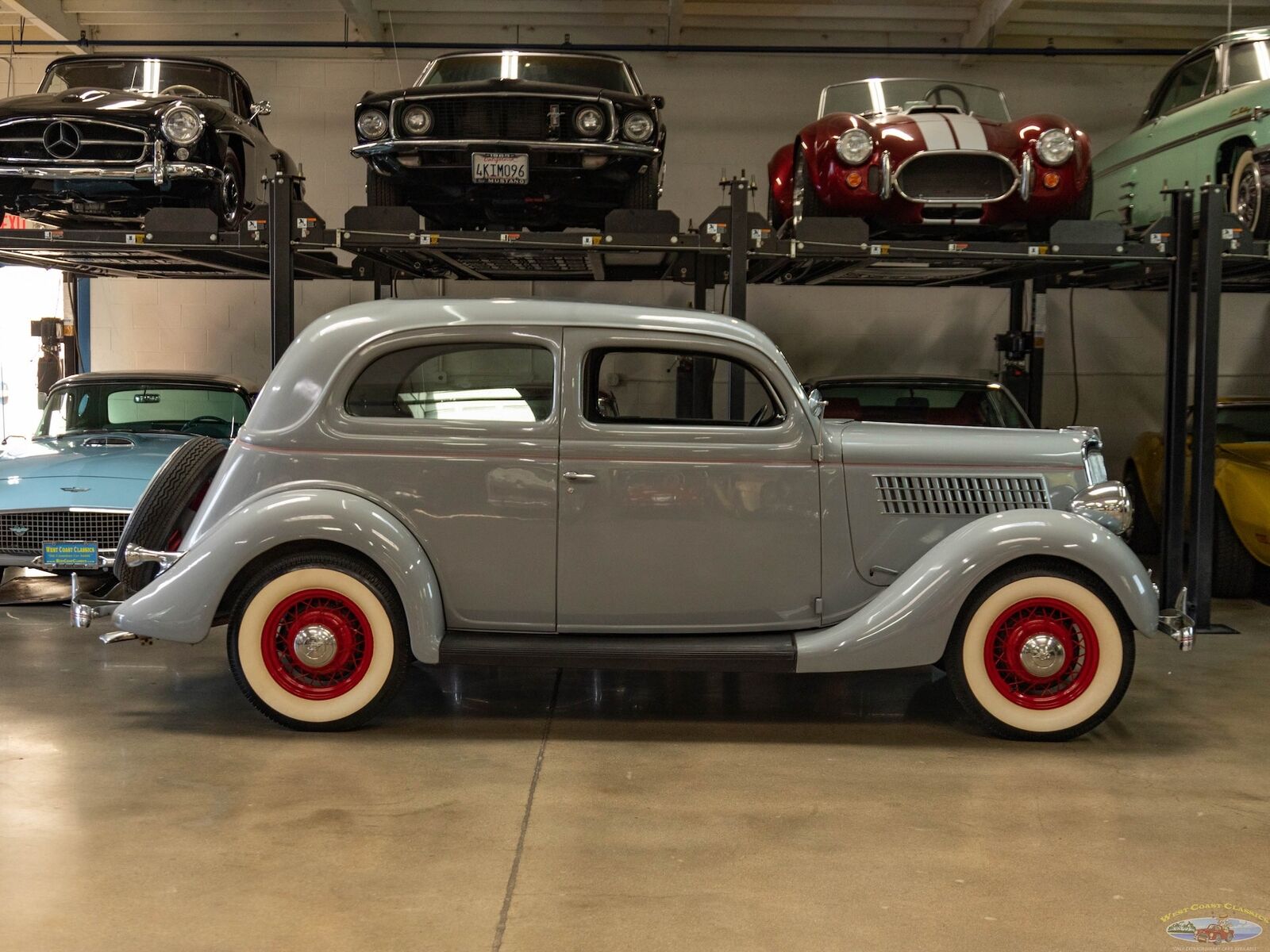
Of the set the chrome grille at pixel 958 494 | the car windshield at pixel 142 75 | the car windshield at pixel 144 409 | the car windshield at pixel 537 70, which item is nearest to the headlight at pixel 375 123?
the car windshield at pixel 537 70

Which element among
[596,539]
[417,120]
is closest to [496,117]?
[417,120]

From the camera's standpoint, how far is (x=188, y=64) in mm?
8141

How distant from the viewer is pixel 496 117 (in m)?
6.61

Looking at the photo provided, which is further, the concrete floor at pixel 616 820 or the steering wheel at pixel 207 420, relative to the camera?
the steering wheel at pixel 207 420

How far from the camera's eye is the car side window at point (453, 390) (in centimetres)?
446

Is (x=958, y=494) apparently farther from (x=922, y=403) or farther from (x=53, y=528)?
(x=53, y=528)

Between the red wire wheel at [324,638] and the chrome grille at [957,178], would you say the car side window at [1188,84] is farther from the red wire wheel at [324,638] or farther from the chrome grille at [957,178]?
the red wire wheel at [324,638]

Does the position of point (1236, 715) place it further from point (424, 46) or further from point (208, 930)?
point (424, 46)

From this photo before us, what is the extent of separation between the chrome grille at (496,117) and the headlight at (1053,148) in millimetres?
2681

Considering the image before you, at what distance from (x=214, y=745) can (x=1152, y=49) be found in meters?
10.8

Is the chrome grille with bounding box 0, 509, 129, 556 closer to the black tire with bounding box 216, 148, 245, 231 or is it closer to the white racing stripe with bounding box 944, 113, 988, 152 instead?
the black tire with bounding box 216, 148, 245, 231

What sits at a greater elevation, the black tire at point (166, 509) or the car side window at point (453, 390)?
the car side window at point (453, 390)

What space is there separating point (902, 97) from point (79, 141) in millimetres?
5533
